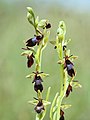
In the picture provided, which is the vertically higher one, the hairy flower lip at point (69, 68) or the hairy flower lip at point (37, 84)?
the hairy flower lip at point (69, 68)

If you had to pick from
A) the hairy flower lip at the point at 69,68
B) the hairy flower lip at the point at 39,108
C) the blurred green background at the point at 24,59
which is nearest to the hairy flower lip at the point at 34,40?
the hairy flower lip at the point at 69,68

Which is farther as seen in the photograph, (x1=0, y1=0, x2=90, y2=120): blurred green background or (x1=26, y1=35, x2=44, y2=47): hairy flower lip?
(x1=0, y1=0, x2=90, y2=120): blurred green background

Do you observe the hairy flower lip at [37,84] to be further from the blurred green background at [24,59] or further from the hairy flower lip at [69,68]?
the blurred green background at [24,59]

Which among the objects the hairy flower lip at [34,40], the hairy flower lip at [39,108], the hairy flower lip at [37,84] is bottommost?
the hairy flower lip at [39,108]

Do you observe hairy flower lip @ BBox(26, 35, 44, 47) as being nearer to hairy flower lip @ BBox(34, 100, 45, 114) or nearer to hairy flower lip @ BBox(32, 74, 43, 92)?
hairy flower lip @ BBox(32, 74, 43, 92)

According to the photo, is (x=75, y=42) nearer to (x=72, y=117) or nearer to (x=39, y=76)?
(x=72, y=117)

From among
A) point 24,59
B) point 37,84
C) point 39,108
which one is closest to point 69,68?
point 37,84

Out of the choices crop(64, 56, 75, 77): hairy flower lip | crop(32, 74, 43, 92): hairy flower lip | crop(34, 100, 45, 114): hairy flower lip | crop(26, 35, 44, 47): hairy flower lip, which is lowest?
crop(34, 100, 45, 114): hairy flower lip

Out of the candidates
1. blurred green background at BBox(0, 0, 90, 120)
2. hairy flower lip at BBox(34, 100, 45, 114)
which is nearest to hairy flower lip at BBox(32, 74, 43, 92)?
hairy flower lip at BBox(34, 100, 45, 114)

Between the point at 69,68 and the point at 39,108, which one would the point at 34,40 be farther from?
the point at 39,108
